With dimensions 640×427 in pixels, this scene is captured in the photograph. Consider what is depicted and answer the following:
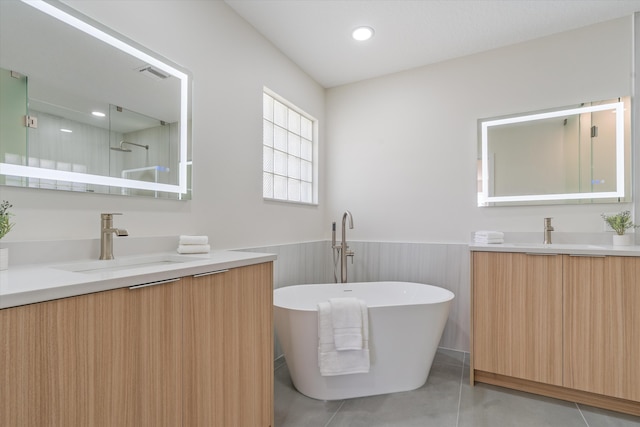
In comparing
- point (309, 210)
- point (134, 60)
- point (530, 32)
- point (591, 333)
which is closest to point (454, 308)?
point (591, 333)

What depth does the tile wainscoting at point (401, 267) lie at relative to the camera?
2.66 metres

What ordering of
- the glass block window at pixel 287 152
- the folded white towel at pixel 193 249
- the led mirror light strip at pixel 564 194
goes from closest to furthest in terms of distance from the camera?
the folded white towel at pixel 193 249, the led mirror light strip at pixel 564 194, the glass block window at pixel 287 152

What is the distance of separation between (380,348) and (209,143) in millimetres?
1685

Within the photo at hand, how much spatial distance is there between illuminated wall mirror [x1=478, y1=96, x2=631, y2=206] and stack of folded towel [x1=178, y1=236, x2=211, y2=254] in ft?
7.29

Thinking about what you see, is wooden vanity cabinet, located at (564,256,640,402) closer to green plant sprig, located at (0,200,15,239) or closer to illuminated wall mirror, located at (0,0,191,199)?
illuminated wall mirror, located at (0,0,191,199)

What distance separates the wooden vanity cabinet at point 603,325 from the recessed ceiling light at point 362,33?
2071 mm

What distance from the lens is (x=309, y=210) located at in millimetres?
3068

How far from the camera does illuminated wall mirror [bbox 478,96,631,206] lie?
223cm

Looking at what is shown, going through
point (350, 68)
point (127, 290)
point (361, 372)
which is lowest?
point (361, 372)

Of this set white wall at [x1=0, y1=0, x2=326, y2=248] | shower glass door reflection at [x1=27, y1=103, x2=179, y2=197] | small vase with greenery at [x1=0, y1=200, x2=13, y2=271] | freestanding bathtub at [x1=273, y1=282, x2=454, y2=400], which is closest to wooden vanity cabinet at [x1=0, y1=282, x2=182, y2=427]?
small vase with greenery at [x1=0, y1=200, x2=13, y2=271]

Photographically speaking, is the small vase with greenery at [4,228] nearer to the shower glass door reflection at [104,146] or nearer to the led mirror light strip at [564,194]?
the shower glass door reflection at [104,146]

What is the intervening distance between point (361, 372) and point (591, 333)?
1.38 metres

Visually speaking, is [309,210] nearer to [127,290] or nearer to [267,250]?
[267,250]

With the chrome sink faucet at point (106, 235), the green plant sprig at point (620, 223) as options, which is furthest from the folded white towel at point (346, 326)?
the green plant sprig at point (620, 223)
